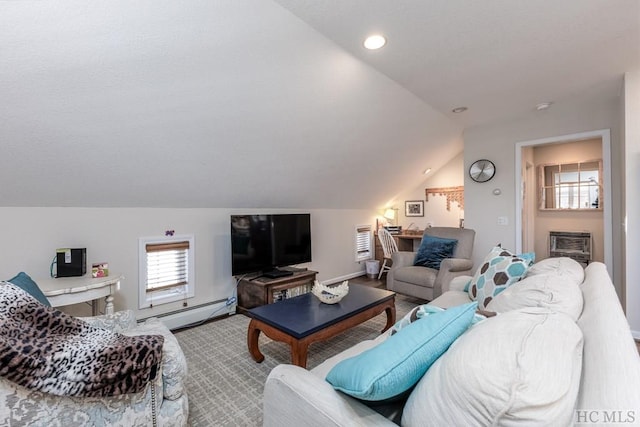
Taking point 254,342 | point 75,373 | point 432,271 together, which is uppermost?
point 75,373

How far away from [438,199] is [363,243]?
156 centimetres

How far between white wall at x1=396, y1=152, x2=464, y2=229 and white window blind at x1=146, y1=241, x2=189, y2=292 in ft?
13.2

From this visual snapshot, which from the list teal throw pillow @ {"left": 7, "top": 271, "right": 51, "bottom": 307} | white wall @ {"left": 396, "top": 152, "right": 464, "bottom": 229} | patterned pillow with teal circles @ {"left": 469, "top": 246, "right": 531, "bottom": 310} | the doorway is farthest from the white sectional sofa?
white wall @ {"left": 396, "top": 152, "right": 464, "bottom": 229}

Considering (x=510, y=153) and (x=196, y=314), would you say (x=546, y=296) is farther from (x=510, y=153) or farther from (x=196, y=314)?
(x=510, y=153)

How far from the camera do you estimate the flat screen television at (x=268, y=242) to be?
3242 mm

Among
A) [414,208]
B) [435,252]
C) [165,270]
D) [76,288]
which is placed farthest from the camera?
[414,208]

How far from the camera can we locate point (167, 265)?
9.99ft

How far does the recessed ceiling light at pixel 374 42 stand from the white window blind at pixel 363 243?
131 inches

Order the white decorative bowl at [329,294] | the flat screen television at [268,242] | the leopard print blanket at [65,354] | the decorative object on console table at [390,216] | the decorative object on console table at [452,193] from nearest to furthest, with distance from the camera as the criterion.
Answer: the leopard print blanket at [65,354] < the white decorative bowl at [329,294] < the flat screen television at [268,242] < the decorative object on console table at [452,193] < the decorative object on console table at [390,216]

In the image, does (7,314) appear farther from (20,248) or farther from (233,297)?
(233,297)

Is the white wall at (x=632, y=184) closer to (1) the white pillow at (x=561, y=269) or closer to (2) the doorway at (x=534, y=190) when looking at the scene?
(2) the doorway at (x=534, y=190)

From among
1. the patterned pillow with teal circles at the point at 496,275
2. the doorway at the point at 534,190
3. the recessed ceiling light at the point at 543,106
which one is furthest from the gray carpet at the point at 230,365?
the recessed ceiling light at the point at 543,106

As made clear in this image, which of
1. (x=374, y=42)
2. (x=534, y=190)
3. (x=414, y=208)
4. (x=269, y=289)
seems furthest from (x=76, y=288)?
(x=534, y=190)

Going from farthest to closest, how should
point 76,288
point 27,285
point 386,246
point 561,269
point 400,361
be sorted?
point 386,246 → point 76,288 → point 561,269 → point 27,285 → point 400,361
